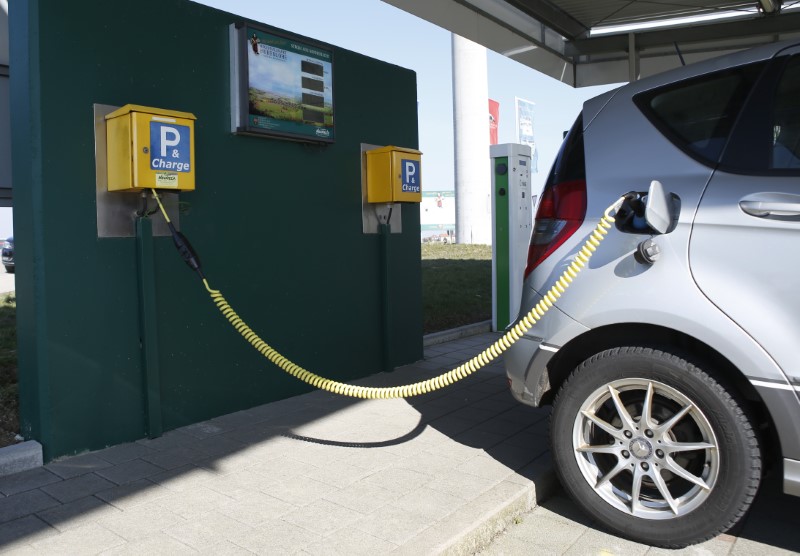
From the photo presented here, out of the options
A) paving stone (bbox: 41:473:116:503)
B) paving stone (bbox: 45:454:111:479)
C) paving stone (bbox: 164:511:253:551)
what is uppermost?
paving stone (bbox: 45:454:111:479)

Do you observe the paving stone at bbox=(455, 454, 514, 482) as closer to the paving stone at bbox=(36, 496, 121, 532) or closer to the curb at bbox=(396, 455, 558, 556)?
the curb at bbox=(396, 455, 558, 556)

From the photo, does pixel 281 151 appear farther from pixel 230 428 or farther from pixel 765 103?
pixel 765 103

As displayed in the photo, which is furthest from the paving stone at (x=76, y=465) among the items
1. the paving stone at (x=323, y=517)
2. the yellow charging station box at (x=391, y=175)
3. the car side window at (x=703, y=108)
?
the car side window at (x=703, y=108)

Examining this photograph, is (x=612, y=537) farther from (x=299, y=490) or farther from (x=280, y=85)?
(x=280, y=85)

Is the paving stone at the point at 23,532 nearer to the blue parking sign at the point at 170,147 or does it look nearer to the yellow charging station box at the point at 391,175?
the blue parking sign at the point at 170,147

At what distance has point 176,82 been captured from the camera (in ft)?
15.5

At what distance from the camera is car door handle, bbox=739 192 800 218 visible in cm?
282

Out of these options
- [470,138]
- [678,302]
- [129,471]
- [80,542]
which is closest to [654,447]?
[678,302]

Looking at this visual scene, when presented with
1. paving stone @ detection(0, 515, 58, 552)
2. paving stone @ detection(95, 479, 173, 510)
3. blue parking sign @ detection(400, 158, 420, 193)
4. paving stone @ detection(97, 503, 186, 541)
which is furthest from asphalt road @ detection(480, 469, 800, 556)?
blue parking sign @ detection(400, 158, 420, 193)

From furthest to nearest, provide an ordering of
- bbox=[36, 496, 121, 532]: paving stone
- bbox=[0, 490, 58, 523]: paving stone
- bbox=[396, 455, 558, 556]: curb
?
bbox=[0, 490, 58, 523]: paving stone, bbox=[36, 496, 121, 532]: paving stone, bbox=[396, 455, 558, 556]: curb

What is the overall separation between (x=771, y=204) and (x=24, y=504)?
3.73m

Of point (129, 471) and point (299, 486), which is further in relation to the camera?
point (129, 471)

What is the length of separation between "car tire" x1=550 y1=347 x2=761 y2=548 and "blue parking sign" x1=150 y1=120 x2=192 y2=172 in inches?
104

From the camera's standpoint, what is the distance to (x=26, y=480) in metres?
3.86
